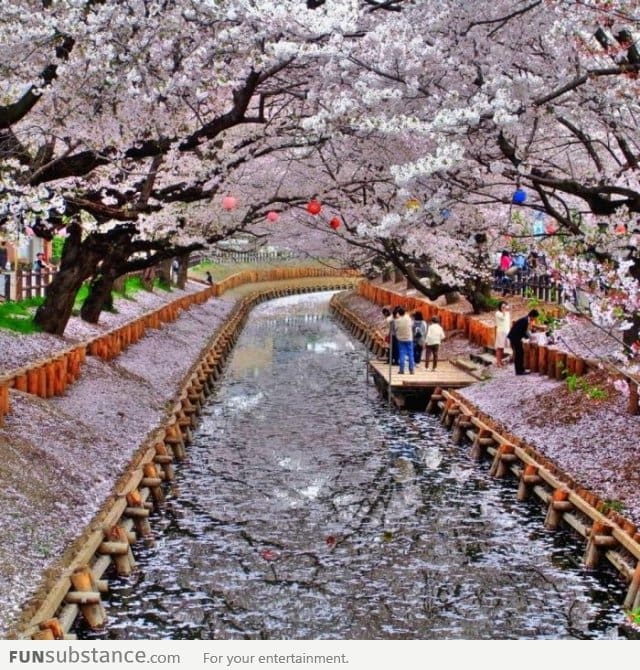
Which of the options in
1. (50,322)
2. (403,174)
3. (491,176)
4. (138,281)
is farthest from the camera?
(138,281)

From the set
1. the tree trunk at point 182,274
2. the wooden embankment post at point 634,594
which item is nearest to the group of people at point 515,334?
the wooden embankment post at point 634,594

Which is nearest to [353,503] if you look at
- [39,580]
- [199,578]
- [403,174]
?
[199,578]

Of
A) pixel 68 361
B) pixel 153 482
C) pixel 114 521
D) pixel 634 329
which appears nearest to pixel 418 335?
pixel 634 329

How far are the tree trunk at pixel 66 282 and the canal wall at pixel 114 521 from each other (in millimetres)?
1345

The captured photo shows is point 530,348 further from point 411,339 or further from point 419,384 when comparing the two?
point 411,339

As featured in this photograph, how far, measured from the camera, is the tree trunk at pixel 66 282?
2597 centimetres

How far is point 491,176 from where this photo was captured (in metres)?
19.9

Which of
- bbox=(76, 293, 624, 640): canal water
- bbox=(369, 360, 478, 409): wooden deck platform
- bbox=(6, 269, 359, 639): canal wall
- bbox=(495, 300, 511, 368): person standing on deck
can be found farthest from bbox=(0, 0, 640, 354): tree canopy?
bbox=(369, 360, 478, 409): wooden deck platform

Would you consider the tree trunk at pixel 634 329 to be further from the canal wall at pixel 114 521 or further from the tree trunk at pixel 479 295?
the tree trunk at pixel 479 295

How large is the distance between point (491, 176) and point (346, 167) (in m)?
9.35

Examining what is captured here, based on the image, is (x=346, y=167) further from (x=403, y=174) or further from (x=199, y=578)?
(x=199, y=578)

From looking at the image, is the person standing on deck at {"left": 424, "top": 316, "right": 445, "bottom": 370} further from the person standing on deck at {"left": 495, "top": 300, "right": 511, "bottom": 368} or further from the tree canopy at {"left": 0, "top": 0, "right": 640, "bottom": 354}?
the tree canopy at {"left": 0, "top": 0, "right": 640, "bottom": 354}

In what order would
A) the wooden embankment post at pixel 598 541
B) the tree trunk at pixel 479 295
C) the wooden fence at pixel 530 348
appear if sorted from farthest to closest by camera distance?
the tree trunk at pixel 479 295 < the wooden fence at pixel 530 348 < the wooden embankment post at pixel 598 541

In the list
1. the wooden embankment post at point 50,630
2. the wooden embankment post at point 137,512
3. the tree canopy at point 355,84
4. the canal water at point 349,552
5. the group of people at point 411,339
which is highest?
the tree canopy at point 355,84
